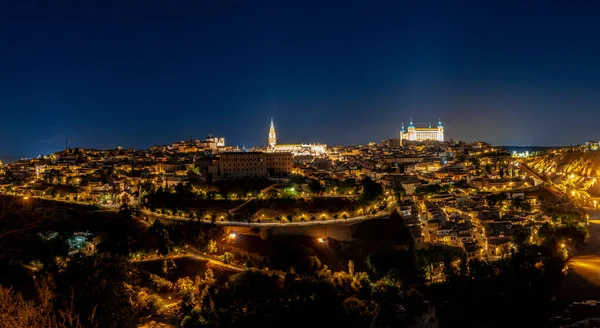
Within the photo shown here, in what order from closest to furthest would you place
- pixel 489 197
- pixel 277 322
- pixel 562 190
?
pixel 277 322 < pixel 489 197 < pixel 562 190

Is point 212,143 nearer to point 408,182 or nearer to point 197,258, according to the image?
point 408,182

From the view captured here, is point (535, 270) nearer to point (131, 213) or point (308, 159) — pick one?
point (131, 213)

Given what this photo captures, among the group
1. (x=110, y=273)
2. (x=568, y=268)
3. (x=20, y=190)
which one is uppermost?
(x=20, y=190)

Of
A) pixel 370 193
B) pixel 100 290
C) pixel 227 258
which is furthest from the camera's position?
pixel 370 193

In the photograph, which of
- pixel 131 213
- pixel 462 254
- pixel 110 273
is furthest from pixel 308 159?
pixel 110 273

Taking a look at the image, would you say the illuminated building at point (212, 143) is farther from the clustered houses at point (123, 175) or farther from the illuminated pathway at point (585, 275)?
the illuminated pathway at point (585, 275)

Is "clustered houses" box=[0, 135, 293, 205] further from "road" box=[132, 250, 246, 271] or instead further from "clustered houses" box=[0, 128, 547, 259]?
"road" box=[132, 250, 246, 271]

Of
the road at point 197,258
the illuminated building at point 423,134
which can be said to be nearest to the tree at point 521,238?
the road at point 197,258

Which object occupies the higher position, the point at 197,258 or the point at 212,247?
the point at 212,247

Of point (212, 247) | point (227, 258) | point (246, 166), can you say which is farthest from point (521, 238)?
point (246, 166)
